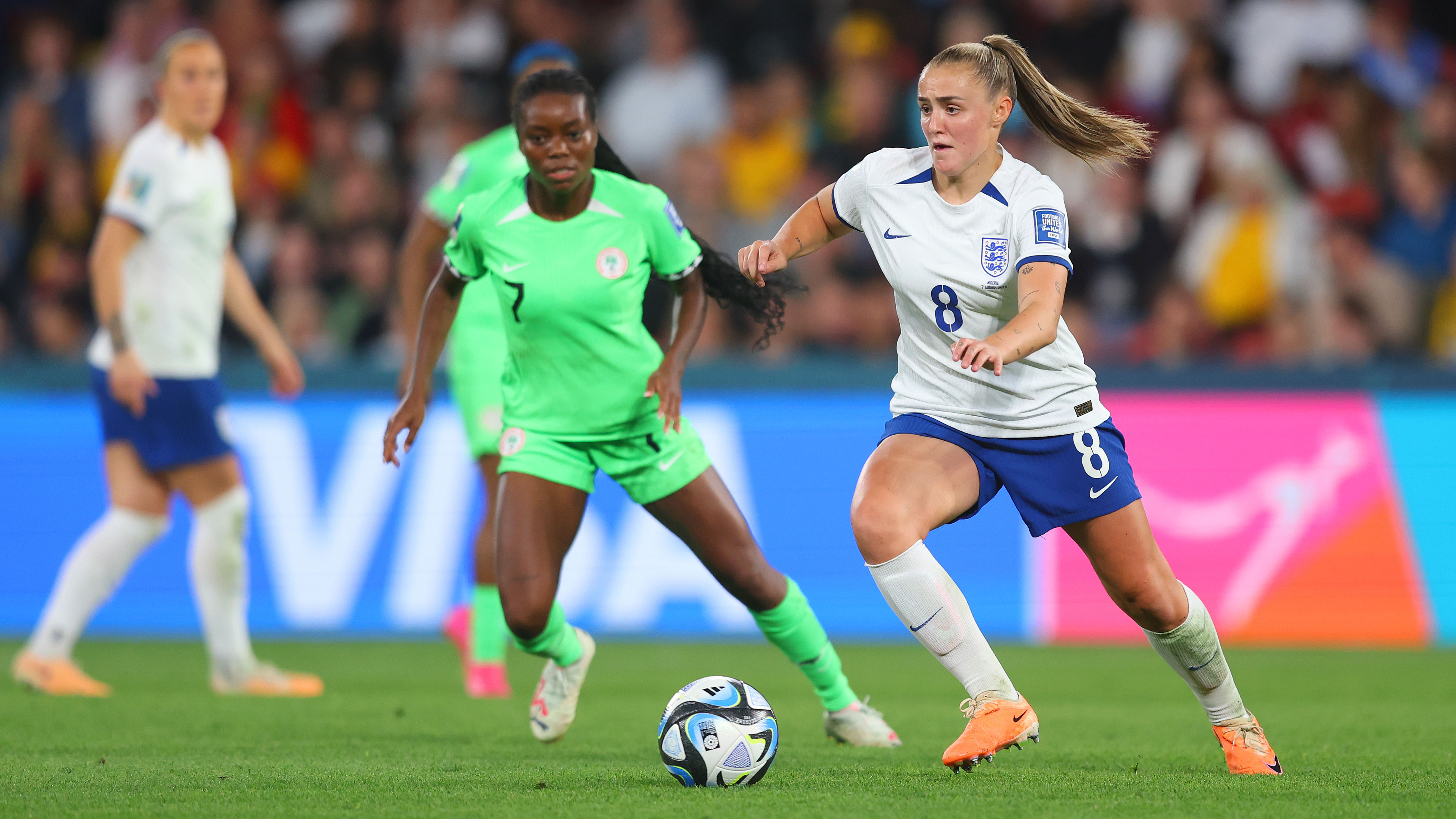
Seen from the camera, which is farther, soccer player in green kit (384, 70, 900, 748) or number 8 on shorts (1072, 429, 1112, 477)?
soccer player in green kit (384, 70, 900, 748)

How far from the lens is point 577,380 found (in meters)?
5.38

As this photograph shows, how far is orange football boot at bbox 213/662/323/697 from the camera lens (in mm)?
7246

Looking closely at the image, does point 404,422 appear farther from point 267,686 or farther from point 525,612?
point 267,686

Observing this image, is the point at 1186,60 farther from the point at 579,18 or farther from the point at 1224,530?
the point at 579,18

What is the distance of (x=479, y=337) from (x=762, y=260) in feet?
8.58

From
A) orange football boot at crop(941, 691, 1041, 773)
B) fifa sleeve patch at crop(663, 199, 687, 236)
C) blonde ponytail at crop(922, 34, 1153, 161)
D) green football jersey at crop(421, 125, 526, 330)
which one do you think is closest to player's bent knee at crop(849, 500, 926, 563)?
orange football boot at crop(941, 691, 1041, 773)

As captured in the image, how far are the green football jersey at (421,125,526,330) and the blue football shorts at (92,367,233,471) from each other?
1.14 meters

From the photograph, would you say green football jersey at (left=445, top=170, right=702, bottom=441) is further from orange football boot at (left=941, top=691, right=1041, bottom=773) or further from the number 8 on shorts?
orange football boot at (left=941, top=691, right=1041, bottom=773)

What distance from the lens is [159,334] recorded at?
7227 mm

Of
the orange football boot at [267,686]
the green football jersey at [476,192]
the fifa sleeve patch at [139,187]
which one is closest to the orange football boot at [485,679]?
the orange football boot at [267,686]

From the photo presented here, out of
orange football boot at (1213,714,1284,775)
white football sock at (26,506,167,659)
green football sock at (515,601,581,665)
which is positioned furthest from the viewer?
white football sock at (26,506,167,659)

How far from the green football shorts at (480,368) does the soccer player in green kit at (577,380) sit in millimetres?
1450

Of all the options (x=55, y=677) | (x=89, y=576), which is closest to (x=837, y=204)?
(x=89, y=576)

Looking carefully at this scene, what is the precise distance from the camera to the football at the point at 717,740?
457cm
